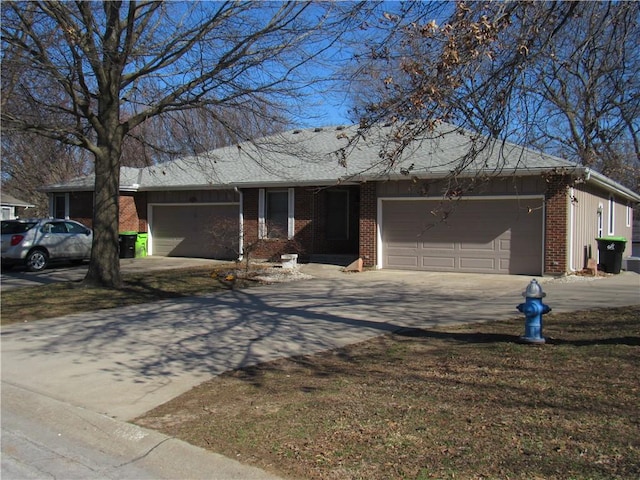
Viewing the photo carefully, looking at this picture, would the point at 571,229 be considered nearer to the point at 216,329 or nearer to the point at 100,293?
the point at 216,329

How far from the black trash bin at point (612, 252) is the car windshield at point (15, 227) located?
58.6ft

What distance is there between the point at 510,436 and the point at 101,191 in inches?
458

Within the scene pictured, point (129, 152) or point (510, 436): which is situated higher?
point (129, 152)

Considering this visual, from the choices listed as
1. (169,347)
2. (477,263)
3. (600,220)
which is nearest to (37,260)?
(169,347)

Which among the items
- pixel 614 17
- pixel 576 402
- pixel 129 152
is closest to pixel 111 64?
pixel 614 17

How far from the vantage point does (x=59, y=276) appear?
54.7 ft

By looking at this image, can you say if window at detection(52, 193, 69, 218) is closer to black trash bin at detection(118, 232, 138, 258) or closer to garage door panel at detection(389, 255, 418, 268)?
black trash bin at detection(118, 232, 138, 258)

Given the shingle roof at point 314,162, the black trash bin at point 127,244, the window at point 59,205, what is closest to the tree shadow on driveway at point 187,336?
the shingle roof at point 314,162

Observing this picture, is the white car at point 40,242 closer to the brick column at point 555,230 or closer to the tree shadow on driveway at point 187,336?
the tree shadow on driveway at point 187,336

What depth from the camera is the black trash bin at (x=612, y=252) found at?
57.3 ft

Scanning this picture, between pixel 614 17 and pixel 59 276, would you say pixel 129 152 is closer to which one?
pixel 59 276

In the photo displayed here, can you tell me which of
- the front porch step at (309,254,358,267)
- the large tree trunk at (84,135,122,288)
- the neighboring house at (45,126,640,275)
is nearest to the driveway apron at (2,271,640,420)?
the neighboring house at (45,126,640,275)

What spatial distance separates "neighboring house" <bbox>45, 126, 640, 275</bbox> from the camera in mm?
15492

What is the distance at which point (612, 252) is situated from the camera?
17.6 metres
